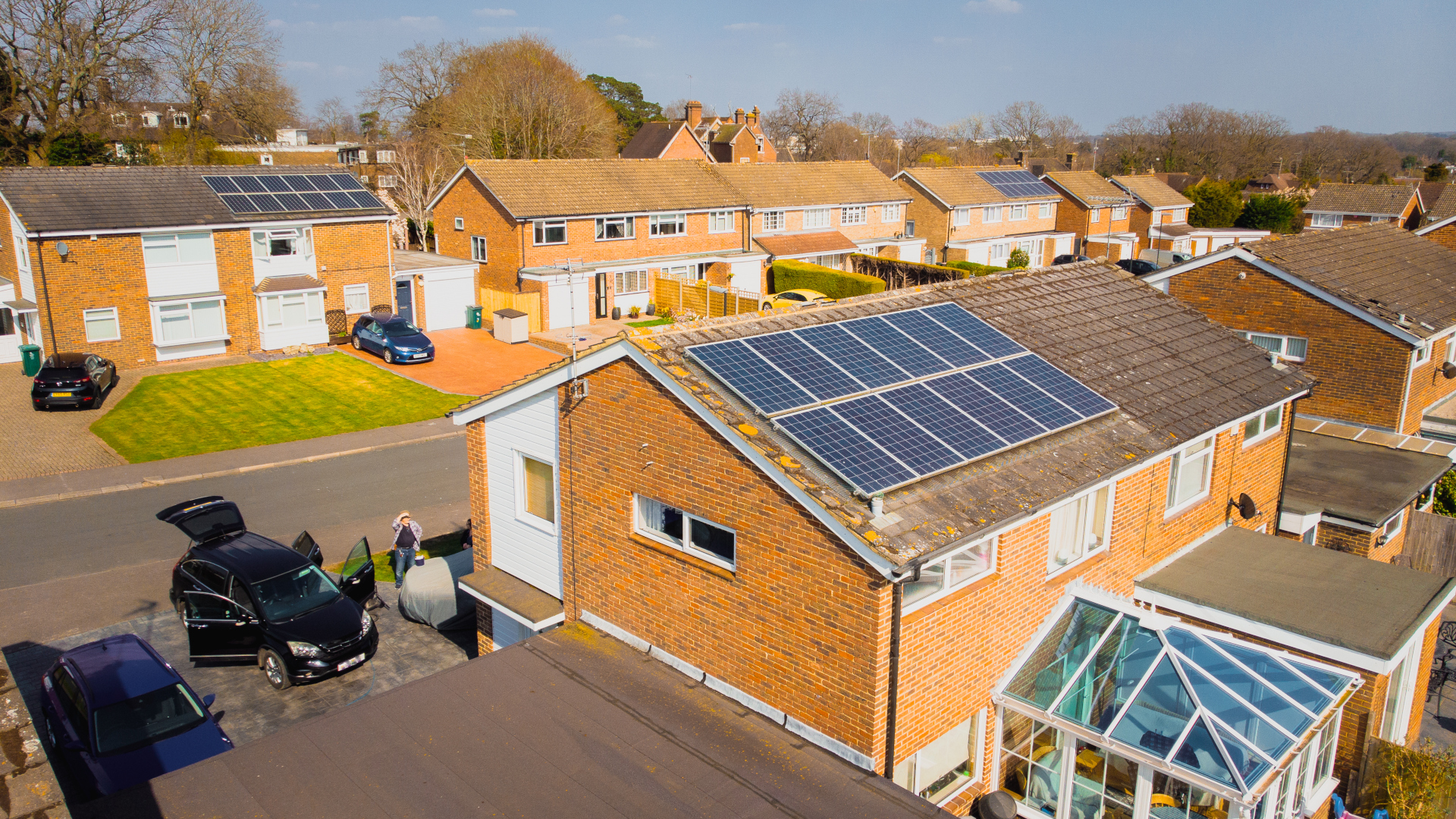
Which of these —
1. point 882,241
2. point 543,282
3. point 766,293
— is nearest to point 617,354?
point 543,282

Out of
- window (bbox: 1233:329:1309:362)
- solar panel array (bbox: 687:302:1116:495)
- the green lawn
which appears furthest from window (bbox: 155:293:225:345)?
window (bbox: 1233:329:1309:362)

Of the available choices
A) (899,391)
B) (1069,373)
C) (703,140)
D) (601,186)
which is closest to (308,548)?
(899,391)

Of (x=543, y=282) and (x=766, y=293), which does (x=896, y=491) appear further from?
(x=766, y=293)

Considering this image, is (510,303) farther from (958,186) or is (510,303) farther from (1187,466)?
(958,186)

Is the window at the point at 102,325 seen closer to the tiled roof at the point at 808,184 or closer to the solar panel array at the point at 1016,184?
the tiled roof at the point at 808,184

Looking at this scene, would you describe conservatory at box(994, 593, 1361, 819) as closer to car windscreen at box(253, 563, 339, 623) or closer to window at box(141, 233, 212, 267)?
car windscreen at box(253, 563, 339, 623)

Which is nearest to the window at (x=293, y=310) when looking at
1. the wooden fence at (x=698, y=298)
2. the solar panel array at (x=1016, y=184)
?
the wooden fence at (x=698, y=298)
